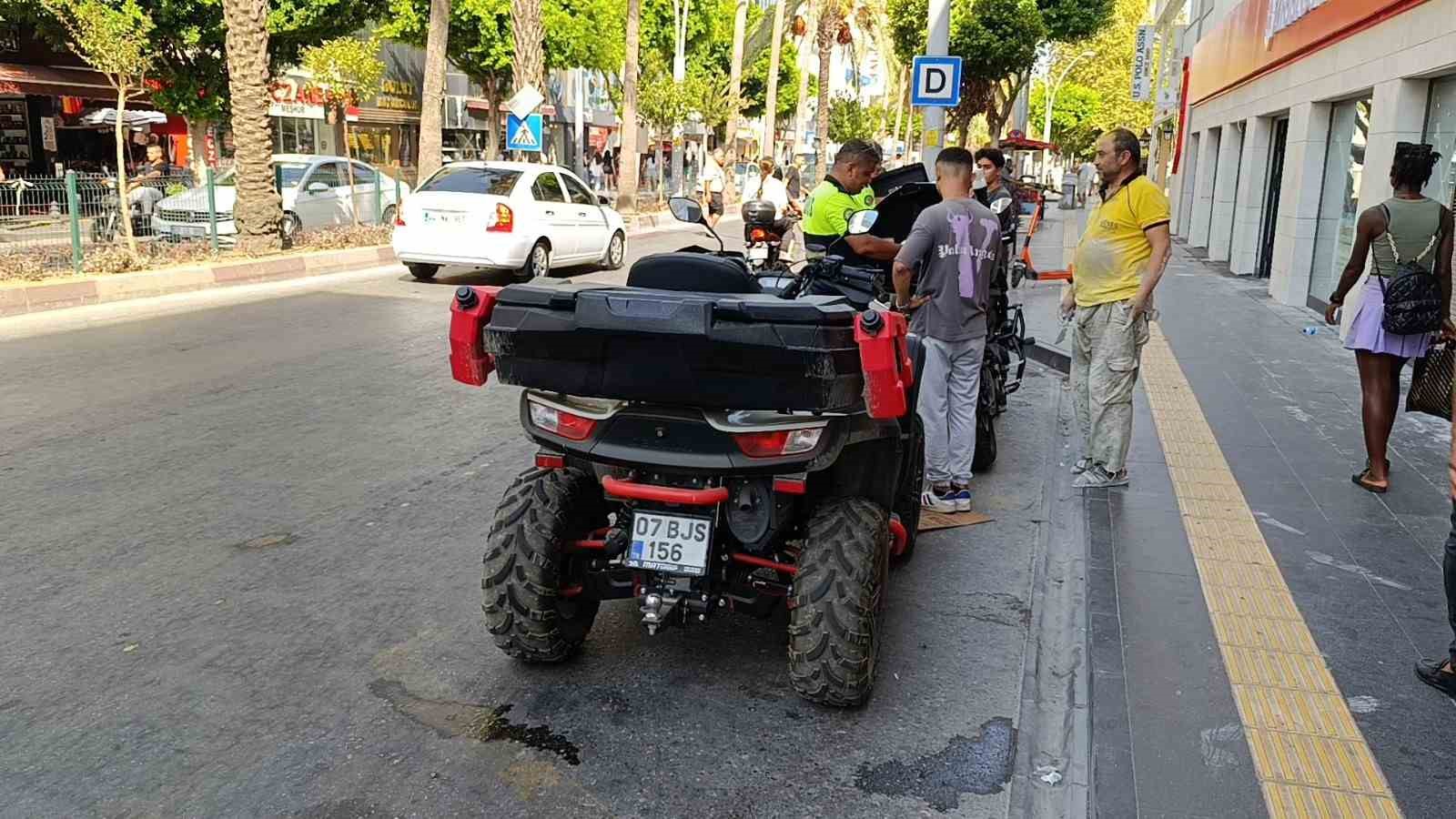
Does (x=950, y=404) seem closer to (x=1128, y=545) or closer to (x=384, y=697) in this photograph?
(x=1128, y=545)

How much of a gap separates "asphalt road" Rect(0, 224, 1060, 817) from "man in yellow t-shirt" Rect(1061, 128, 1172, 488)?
21.6 inches

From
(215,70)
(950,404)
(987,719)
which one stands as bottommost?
(987,719)

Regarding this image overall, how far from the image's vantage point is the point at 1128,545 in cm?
541

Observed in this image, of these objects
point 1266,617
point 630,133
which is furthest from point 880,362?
point 630,133

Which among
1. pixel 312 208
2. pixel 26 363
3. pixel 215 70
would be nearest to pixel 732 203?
pixel 215 70

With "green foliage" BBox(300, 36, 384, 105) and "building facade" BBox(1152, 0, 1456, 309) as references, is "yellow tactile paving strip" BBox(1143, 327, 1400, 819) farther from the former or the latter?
"green foliage" BBox(300, 36, 384, 105)

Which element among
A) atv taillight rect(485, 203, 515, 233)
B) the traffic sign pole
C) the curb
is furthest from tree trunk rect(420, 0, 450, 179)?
the traffic sign pole

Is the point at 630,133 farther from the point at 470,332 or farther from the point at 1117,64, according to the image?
the point at 1117,64

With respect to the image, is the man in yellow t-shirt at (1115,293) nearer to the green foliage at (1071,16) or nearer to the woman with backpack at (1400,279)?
the woman with backpack at (1400,279)

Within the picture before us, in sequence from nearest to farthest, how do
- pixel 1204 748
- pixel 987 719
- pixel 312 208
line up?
pixel 1204 748
pixel 987 719
pixel 312 208

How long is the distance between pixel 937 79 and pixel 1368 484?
7771 mm

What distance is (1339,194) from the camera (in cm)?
1348

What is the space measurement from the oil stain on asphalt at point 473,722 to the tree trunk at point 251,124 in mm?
14129

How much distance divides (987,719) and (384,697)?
200 cm
